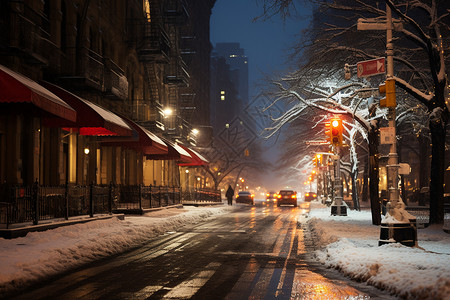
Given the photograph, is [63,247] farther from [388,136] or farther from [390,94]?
[390,94]

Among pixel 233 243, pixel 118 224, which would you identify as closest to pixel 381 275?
pixel 233 243

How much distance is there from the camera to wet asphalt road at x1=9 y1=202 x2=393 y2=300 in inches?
322

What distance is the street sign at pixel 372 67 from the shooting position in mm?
13648

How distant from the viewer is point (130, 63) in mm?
33344

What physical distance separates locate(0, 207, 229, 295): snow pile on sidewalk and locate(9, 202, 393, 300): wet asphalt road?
1.20 feet

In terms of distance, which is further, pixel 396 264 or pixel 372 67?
pixel 372 67

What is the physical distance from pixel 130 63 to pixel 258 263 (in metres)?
24.2

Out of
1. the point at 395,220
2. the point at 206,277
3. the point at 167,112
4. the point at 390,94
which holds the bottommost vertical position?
the point at 206,277

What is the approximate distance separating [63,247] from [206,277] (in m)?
3.93

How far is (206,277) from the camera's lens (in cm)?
970

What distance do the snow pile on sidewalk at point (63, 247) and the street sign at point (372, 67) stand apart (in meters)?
7.92

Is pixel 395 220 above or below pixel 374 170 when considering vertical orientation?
below

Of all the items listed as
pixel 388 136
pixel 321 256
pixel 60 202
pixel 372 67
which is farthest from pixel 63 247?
pixel 372 67

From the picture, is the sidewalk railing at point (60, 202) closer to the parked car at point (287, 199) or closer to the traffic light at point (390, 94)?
the traffic light at point (390, 94)
